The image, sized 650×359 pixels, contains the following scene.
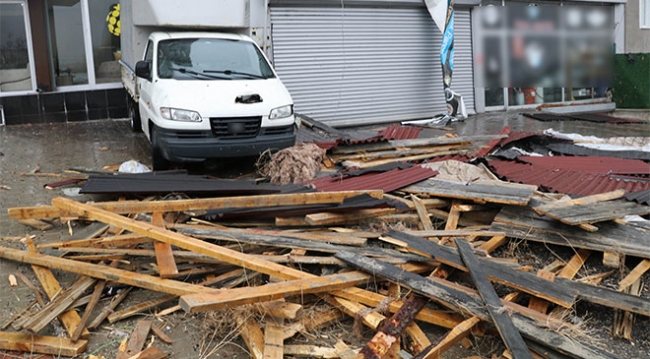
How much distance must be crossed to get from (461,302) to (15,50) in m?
13.5

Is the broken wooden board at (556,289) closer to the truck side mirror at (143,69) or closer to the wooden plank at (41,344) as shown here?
the wooden plank at (41,344)

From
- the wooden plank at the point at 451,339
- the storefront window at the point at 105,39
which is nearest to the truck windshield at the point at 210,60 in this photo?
the storefront window at the point at 105,39

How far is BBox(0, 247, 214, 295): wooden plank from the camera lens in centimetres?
448

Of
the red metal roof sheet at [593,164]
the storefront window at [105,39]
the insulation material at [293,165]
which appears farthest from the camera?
the storefront window at [105,39]

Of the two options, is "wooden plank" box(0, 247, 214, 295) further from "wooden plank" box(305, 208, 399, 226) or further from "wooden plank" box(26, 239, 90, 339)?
"wooden plank" box(305, 208, 399, 226)

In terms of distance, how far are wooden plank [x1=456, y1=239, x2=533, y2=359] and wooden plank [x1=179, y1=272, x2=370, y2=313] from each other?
85 centimetres

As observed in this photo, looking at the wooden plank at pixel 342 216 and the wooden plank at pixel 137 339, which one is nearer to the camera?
the wooden plank at pixel 137 339

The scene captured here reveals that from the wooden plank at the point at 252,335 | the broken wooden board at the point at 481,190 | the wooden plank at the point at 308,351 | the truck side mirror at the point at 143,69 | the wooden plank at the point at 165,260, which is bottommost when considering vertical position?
the wooden plank at the point at 308,351

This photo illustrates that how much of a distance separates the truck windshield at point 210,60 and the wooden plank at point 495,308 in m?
5.35

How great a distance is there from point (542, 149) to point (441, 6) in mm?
6778

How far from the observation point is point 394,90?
50.0 feet

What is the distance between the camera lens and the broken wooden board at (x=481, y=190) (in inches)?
227

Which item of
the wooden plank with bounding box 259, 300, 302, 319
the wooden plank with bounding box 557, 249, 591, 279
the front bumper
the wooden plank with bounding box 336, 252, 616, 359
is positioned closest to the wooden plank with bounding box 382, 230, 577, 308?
the wooden plank with bounding box 336, 252, 616, 359

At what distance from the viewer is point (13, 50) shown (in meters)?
13.9
